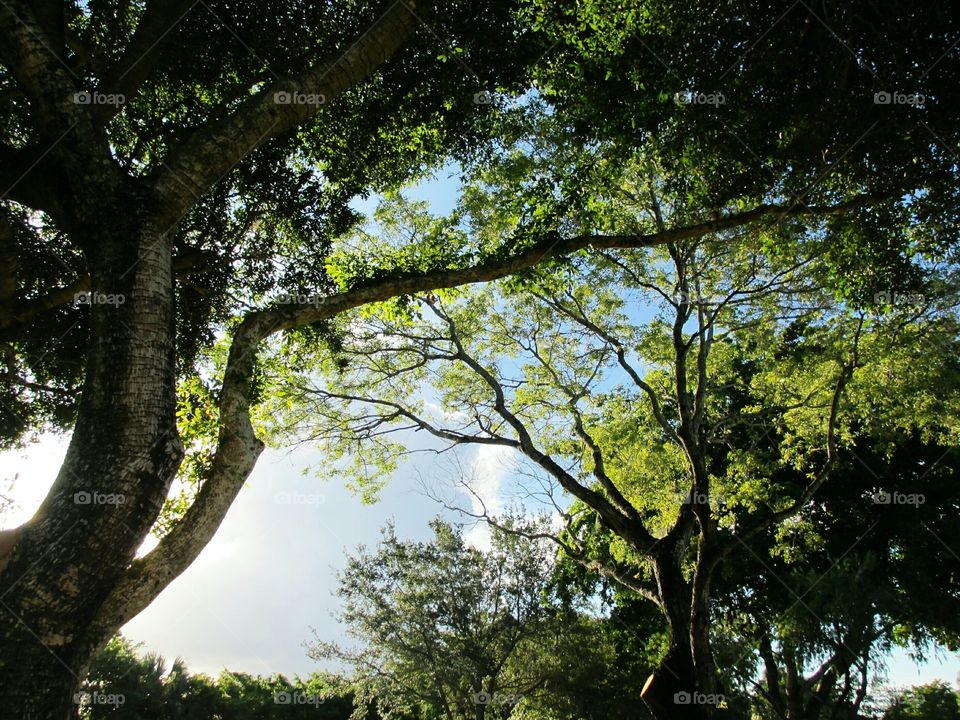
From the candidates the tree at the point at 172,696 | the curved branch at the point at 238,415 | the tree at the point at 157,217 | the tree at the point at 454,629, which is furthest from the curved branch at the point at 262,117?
the tree at the point at 172,696

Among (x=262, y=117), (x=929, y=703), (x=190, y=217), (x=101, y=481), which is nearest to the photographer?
(x=101, y=481)

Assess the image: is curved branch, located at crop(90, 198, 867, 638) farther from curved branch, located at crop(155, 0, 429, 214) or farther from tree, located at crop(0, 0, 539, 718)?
curved branch, located at crop(155, 0, 429, 214)

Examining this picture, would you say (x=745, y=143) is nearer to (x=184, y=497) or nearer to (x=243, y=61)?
(x=243, y=61)

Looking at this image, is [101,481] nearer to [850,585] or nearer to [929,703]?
[850,585]

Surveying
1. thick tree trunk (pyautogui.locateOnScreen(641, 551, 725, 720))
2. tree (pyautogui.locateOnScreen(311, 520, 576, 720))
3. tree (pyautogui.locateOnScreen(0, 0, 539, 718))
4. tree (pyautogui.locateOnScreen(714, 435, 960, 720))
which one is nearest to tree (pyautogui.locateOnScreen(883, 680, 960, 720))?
tree (pyautogui.locateOnScreen(714, 435, 960, 720))

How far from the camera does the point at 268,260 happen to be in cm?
941

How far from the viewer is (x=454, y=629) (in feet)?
68.9

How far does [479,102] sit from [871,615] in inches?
703

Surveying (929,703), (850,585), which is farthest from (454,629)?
(929,703)

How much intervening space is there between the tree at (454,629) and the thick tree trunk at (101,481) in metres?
19.4

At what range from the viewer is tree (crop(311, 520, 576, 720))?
20281mm

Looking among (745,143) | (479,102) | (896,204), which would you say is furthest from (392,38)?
(896,204)

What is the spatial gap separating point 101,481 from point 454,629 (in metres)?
20.1

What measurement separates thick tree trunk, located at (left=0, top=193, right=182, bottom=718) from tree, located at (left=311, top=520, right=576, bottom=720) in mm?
19374
